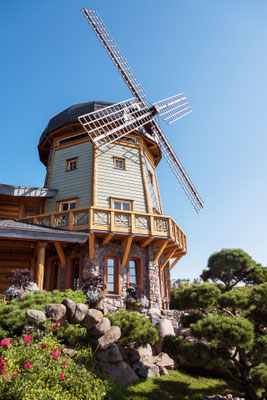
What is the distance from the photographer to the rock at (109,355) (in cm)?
954

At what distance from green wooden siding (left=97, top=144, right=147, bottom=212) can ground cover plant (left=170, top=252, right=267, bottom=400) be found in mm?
7762

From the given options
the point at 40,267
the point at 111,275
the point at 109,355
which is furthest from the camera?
the point at 111,275

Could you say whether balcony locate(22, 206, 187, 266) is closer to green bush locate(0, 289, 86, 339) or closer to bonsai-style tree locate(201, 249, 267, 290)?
green bush locate(0, 289, 86, 339)

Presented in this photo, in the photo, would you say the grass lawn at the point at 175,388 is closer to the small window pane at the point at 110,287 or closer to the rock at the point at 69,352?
the rock at the point at 69,352

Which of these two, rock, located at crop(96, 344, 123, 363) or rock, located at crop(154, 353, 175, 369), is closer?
rock, located at crop(96, 344, 123, 363)

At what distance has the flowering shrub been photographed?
225 inches

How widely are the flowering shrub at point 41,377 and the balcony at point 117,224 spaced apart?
8.02m

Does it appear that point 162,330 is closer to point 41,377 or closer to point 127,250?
point 127,250

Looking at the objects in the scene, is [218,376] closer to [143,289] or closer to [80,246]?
[143,289]

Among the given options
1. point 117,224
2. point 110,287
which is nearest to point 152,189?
point 117,224

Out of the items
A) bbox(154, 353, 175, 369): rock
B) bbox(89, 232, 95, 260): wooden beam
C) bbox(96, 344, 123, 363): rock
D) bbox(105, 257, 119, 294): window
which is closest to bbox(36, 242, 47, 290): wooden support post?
bbox(89, 232, 95, 260): wooden beam

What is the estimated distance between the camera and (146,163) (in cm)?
2006

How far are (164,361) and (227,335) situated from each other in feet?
14.2

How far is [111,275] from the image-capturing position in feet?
51.1
